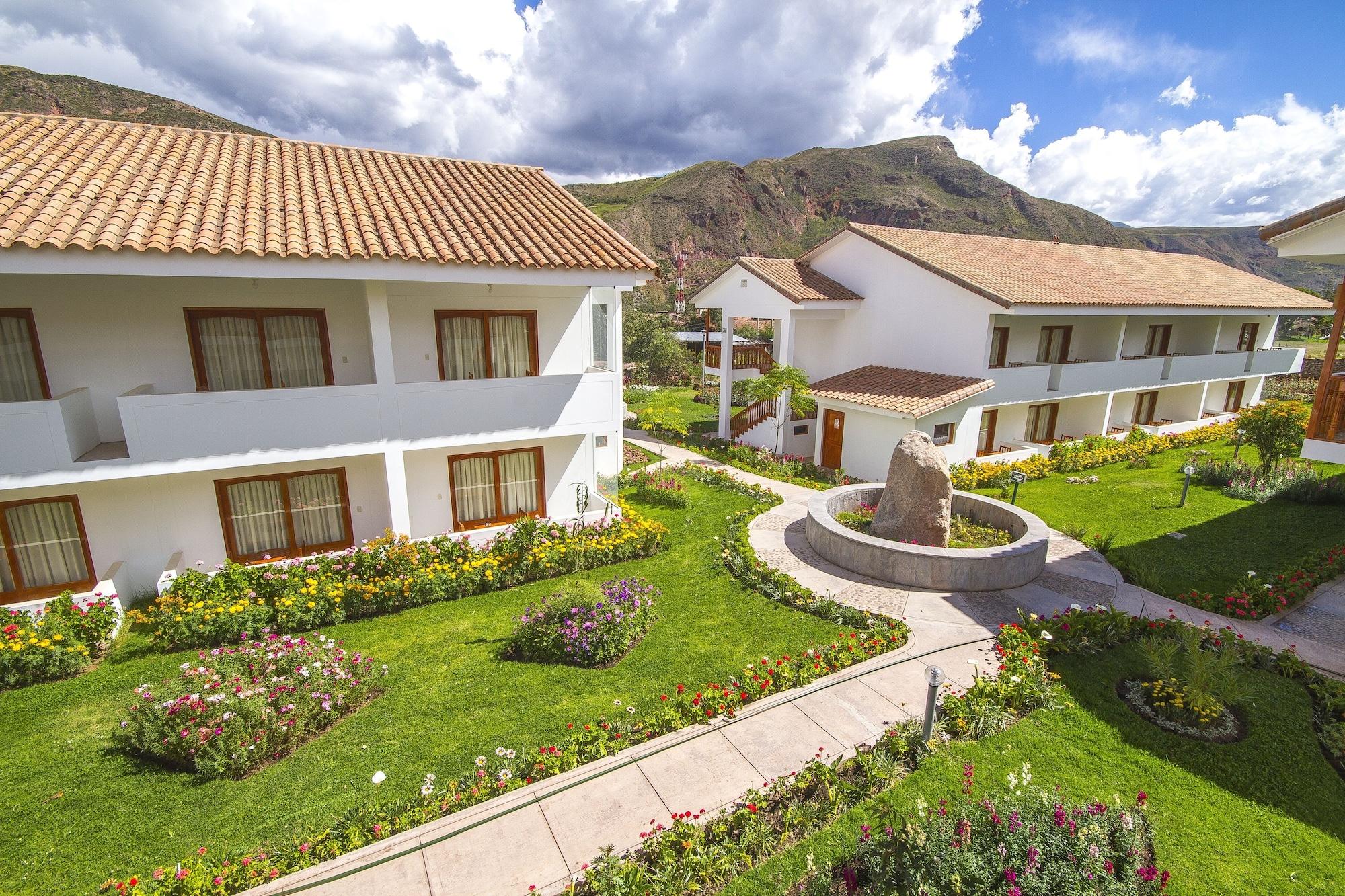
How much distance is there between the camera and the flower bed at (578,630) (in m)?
8.60

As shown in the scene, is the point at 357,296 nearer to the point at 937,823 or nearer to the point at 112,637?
the point at 112,637

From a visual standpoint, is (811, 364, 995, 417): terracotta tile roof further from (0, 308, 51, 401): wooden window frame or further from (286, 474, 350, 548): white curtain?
(0, 308, 51, 401): wooden window frame

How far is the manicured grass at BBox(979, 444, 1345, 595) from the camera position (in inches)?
469

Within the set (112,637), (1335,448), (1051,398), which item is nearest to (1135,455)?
(1051,398)

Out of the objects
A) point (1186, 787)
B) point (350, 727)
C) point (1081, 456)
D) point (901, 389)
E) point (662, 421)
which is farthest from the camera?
point (662, 421)

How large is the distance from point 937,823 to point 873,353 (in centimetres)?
1853

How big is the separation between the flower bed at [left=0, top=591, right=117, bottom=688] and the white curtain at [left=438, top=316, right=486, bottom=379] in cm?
644

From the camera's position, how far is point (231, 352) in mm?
10359

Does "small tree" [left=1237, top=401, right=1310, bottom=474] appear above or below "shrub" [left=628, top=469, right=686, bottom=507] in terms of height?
above

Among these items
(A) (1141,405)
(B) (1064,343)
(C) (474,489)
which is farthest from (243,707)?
(A) (1141,405)

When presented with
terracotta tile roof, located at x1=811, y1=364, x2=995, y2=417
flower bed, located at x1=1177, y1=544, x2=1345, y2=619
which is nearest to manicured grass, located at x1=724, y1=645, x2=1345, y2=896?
flower bed, located at x1=1177, y1=544, x2=1345, y2=619

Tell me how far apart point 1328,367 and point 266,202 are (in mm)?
17239

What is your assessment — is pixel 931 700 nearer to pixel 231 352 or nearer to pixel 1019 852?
pixel 1019 852

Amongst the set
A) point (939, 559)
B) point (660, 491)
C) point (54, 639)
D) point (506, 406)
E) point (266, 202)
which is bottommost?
point (660, 491)
